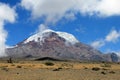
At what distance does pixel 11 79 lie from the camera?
34875 millimetres

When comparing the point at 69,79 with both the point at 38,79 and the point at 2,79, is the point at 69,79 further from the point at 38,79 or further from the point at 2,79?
the point at 2,79

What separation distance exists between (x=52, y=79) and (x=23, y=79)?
3342 millimetres

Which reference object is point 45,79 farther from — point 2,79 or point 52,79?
point 2,79

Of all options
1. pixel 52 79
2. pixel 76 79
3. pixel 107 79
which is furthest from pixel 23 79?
pixel 107 79

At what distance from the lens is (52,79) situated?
119ft

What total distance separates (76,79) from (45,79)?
354 cm

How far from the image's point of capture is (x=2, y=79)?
3472cm

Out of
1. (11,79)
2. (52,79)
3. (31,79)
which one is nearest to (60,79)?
(52,79)

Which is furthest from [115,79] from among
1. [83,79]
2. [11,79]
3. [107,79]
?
[11,79]

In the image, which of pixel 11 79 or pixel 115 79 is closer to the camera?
pixel 11 79

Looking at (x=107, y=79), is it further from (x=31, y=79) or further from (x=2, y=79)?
(x=2, y=79)

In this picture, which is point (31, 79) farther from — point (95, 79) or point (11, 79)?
point (95, 79)

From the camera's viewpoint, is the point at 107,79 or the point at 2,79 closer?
the point at 2,79

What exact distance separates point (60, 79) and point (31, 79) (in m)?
3.29
